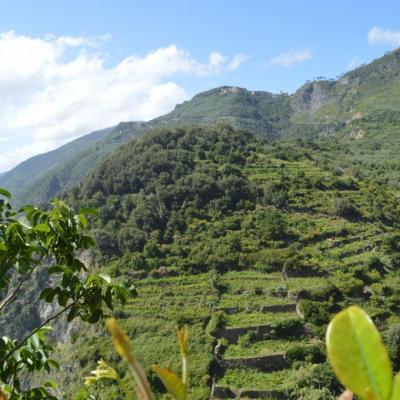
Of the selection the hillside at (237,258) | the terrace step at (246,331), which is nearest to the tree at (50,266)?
the hillside at (237,258)

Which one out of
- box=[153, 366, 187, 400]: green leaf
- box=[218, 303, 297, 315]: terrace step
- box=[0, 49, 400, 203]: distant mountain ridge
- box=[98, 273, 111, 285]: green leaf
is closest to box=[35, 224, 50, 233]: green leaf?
box=[98, 273, 111, 285]: green leaf

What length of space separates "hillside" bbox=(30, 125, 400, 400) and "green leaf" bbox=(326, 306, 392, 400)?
19.6m

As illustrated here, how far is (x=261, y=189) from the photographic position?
39.0m

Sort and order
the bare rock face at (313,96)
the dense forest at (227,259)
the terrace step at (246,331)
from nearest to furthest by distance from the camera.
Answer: the dense forest at (227,259), the terrace step at (246,331), the bare rock face at (313,96)

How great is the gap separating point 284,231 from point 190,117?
93374 mm

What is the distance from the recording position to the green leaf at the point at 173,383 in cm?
49

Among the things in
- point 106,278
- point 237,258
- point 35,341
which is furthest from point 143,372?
point 237,258

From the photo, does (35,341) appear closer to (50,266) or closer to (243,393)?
(50,266)

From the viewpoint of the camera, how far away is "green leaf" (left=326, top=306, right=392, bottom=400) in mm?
439

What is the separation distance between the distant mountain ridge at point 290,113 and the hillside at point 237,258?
50007 mm

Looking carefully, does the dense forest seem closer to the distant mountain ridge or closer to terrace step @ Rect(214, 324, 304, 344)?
terrace step @ Rect(214, 324, 304, 344)

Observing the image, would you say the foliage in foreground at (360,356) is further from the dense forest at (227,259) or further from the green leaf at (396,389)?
the dense forest at (227,259)

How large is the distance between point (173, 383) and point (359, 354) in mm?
197

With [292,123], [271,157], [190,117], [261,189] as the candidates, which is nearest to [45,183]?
[190,117]
